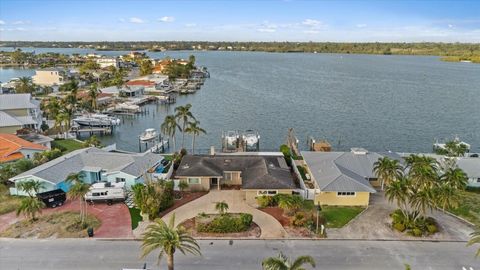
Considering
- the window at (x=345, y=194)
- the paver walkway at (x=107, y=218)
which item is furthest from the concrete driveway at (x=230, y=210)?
the window at (x=345, y=194)

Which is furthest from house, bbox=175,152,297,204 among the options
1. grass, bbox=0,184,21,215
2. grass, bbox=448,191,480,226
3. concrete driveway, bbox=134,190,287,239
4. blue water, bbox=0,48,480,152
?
blue water, bbox=0,48,480,152

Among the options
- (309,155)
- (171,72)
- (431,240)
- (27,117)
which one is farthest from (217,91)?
(431,240)

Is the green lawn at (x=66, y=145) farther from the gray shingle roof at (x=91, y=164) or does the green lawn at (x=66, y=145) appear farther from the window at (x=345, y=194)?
the window at (x=345, y=194)

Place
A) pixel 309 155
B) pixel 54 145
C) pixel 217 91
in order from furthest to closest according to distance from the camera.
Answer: pixel 217 91, pixel 54 145, pixel 309 155

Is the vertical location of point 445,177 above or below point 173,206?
above

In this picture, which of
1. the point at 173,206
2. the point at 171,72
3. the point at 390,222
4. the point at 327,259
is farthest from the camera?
the point at 171,72

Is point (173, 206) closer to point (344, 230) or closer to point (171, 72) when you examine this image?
point (344, 230)

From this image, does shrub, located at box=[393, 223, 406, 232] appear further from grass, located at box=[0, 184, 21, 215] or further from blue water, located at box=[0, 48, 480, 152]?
grass, located at box=[0, 184, 21, 215]
